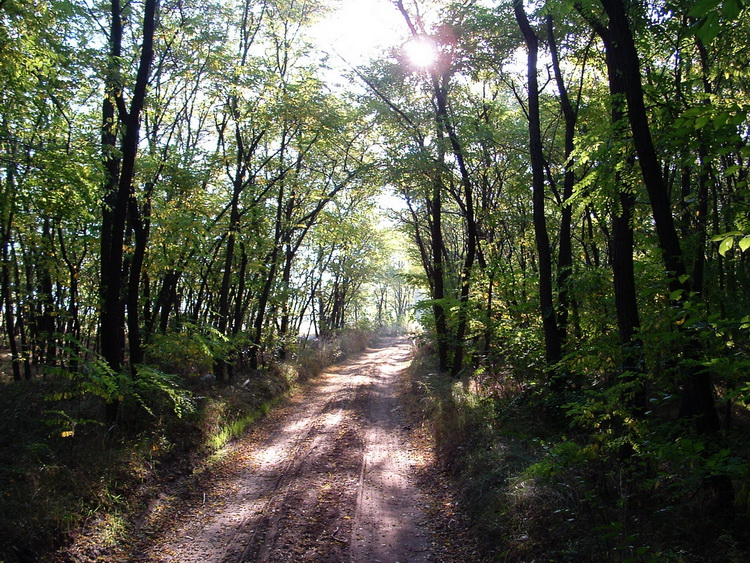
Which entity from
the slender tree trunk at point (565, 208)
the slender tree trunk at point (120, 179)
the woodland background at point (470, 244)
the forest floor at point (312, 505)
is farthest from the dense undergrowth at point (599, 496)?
the slender tree trunk at point (120, 179)

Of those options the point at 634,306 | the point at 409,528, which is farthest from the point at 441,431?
the point at 634,306

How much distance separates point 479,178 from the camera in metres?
15.7

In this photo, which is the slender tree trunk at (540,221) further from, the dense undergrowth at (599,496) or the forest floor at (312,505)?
the forest floor at (312,505)

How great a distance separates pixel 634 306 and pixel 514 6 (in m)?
5.56

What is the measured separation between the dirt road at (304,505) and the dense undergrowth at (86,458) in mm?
506

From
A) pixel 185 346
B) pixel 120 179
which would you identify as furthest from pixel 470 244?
pixel 120 179

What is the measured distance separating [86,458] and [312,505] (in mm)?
3301

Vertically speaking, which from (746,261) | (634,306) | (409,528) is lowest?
(409,528)

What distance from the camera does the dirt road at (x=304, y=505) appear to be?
5.31 metres

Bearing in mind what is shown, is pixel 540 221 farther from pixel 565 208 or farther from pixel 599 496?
pixel 599 496

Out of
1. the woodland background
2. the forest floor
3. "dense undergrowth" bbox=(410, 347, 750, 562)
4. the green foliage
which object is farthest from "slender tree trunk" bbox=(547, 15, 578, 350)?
the green foliage

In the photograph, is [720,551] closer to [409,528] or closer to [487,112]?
[409,528]

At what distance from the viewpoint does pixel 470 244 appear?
13945 mm

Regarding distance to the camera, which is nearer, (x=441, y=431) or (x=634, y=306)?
(x=634, y=306)
